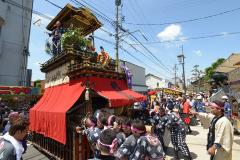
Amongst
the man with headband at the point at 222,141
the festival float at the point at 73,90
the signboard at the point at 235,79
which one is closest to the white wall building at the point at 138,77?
the signboard at the point at 235,79

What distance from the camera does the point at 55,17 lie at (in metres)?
12.3

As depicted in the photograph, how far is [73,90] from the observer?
9000mm

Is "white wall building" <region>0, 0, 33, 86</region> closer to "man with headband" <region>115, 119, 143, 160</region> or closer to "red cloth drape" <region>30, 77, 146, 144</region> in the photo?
"red cloth drape" <region>30, 77, 146, 144</region>

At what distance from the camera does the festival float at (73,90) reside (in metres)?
8.38

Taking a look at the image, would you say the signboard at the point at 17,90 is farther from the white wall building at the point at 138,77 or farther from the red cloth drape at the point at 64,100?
the white wall building at the point at 138,77

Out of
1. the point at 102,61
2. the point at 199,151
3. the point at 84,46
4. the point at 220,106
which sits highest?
the point at 84,46

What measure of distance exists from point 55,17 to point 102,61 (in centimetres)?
426

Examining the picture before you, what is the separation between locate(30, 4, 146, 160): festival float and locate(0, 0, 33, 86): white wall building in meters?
16.0

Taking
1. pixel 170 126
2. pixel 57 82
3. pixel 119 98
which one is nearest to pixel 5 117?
pixel 57 82

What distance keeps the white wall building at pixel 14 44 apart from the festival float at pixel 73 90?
16008mm

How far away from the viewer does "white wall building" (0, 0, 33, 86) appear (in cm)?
2584

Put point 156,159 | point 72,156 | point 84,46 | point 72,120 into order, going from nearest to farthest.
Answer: point 156,159
point 72,156
point 72,120
point 84,46

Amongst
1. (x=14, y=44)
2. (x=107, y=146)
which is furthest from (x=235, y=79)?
(x=14, y=44)

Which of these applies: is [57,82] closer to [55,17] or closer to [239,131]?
[55,17]
